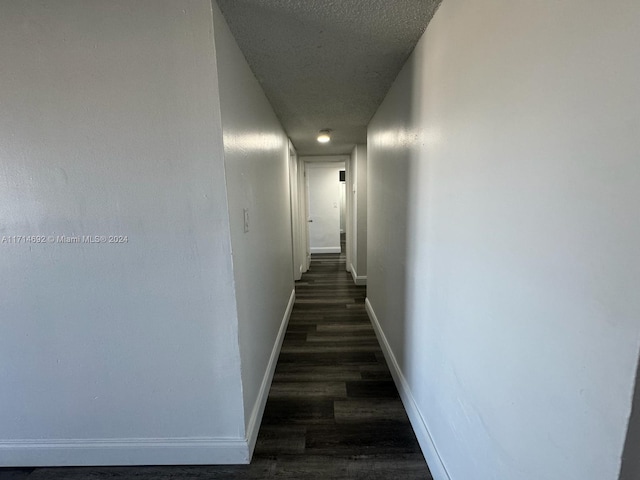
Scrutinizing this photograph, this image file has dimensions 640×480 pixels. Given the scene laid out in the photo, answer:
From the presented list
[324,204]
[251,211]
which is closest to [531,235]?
[251,211]

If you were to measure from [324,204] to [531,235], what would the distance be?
6.06 m

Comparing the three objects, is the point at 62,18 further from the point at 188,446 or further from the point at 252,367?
the point at 188,446

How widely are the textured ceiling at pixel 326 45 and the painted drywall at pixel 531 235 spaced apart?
19cm

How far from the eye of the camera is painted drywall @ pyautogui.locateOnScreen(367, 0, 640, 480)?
480mm

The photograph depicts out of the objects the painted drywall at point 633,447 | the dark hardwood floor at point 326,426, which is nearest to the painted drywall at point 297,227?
the dark hardwood floor at point 326,426

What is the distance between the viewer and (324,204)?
6656 millimetres

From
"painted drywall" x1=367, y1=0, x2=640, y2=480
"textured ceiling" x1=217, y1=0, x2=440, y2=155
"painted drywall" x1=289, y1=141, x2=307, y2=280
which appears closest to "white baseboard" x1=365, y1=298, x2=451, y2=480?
"painted drywall" x1=367, y1=0, x2=640, y2=480

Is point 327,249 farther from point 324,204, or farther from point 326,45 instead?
point 326,45

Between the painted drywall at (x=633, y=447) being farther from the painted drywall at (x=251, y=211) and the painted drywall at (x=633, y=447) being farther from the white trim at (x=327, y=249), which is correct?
the white trim at (x=327, y=249)

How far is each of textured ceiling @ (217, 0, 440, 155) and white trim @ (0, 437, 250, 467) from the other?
198 cm

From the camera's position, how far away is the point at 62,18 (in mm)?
1066

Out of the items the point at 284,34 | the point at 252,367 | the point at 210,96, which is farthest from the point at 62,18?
the point at 252,367

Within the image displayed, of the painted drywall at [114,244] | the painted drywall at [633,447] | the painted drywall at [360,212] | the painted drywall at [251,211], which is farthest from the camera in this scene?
the painted drywall at [360,212]

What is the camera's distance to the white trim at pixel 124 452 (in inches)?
53.4
